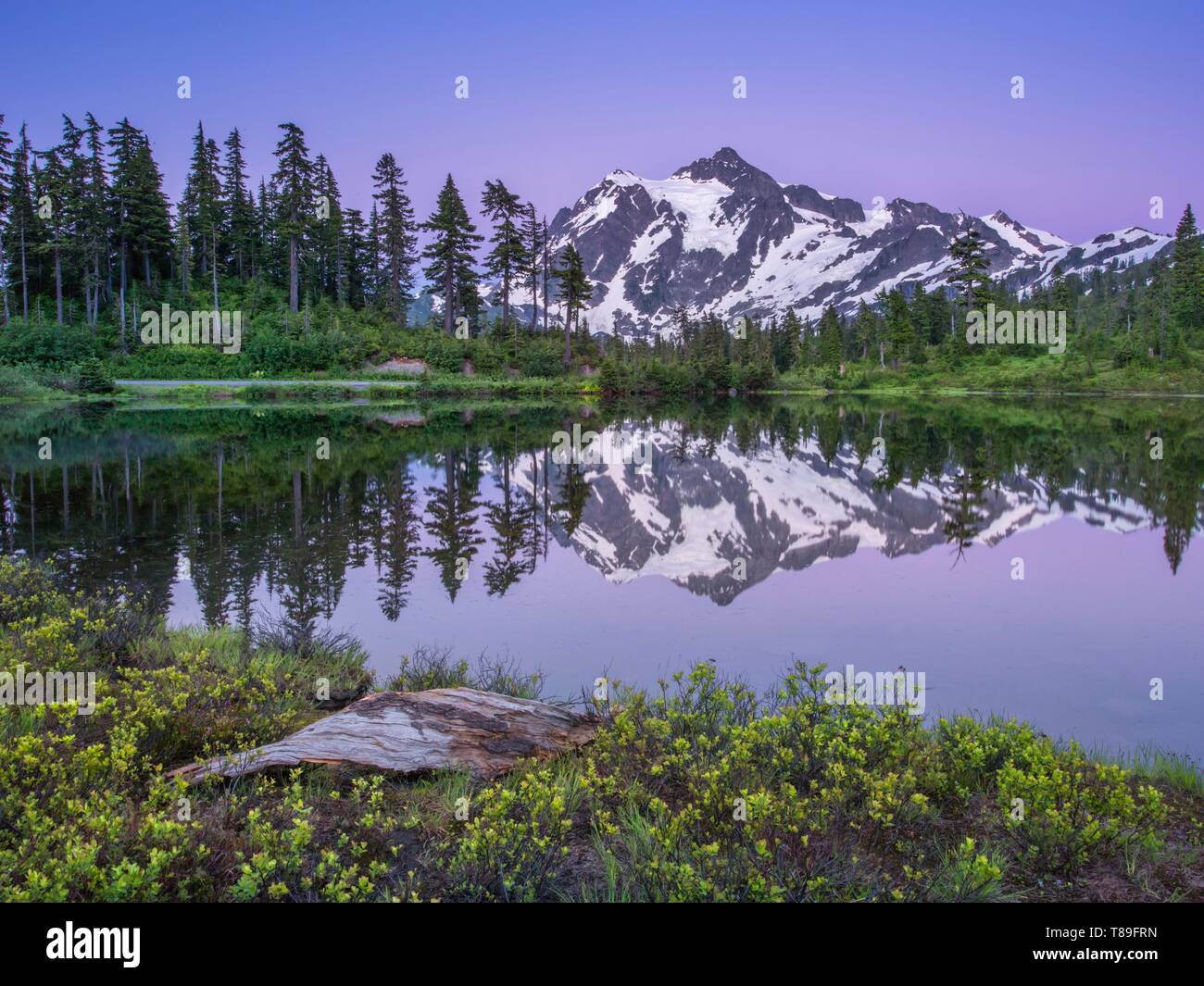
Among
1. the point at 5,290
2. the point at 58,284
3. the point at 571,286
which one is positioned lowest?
the point at 58,284

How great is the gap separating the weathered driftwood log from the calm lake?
60.7 inches

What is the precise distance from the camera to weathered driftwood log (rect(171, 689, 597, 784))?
18.9 ft

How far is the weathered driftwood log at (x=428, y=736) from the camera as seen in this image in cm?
575

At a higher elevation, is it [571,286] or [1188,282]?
[1188,282]

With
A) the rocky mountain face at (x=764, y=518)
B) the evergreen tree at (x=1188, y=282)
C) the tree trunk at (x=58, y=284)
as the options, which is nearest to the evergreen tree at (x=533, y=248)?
the tree trunk at (x=58, y=284)

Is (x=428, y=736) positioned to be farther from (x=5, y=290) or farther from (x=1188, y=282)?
(x=1188, y=282)

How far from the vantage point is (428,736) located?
20.1 ft

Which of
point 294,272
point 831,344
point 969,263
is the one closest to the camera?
point 294,272

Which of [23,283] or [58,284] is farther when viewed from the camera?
[23,283]

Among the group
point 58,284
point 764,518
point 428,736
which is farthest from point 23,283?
point 428,736

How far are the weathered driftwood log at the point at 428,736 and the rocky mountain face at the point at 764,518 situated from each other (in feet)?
17.9

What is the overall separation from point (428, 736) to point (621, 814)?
175 centimetres

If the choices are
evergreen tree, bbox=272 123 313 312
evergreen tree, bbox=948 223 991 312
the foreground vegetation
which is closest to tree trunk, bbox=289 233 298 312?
evergreen tree, bbox=272 123 313 312
